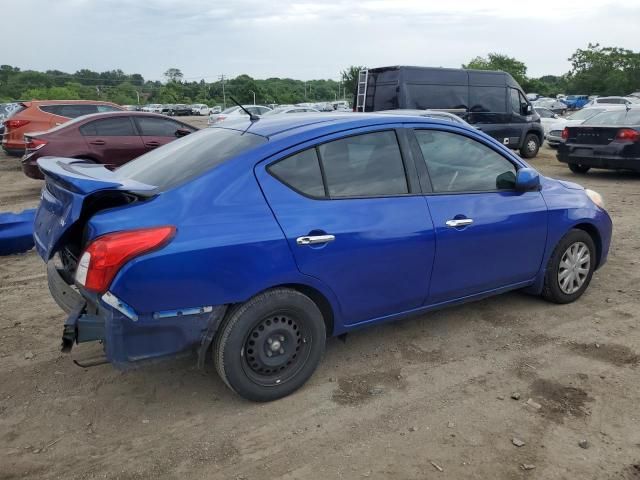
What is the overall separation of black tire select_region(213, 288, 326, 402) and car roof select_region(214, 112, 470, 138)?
1.01 metres

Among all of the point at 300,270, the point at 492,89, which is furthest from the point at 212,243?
the point at 492,89

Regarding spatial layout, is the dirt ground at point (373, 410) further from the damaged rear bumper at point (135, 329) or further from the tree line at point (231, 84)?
the tree line at point (231, 84)

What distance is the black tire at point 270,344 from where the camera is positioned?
2.98m

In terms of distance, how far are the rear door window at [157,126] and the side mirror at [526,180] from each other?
7997 mm

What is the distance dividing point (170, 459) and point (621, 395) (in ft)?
8.54

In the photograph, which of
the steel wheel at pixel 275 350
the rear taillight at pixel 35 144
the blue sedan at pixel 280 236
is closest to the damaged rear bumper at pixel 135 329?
the blue sedan at pixel 280 236

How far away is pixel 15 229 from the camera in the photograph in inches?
243

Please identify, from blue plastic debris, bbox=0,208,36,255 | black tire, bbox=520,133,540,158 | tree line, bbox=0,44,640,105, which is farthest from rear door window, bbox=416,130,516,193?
tree line, bbox=0,44,640,105

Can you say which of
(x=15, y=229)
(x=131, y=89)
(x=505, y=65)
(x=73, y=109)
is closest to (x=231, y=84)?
(x=131, y=89)

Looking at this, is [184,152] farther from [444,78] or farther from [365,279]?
[444,78]

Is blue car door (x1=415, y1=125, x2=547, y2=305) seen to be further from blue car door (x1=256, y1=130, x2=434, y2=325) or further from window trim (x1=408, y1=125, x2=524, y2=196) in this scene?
blue car door (x1=256, y1=130, x2=434, y2=325)

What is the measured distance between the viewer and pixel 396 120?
3.66 metres

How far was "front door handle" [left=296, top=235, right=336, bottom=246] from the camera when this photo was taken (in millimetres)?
3072

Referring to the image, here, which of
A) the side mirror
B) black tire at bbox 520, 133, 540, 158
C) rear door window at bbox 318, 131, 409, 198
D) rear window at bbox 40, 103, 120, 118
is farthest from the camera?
black tire at bbox 520, 133, 540, 158
